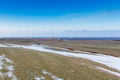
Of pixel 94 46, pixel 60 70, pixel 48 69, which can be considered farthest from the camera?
pixel 94 46

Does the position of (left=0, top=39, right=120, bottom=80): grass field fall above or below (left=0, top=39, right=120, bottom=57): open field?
above

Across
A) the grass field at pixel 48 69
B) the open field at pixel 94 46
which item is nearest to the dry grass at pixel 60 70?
the grass field at pixel 48 69

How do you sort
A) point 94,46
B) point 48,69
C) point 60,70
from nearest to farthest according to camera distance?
point 60,70 < point 48,69 < point 94,46

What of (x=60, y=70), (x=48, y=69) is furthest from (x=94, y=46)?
(x=48, y=69)

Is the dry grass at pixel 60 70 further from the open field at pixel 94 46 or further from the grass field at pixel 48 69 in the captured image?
the open field at pixel 94 46

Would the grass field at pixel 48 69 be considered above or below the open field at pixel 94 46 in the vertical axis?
above

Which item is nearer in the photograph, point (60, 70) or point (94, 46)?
point (60, 70)

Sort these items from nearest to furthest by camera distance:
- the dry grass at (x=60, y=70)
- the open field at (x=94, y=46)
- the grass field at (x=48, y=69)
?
the grass field at (x=48, y=69), the dry grass at (x=60, y=70), the open field at (x=94, y=46)

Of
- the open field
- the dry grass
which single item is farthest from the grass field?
the open field

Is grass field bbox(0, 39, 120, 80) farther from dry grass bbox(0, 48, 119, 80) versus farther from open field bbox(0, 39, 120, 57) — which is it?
open field bbox(0, 39, 120, 57)

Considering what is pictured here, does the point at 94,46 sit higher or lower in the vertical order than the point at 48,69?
lower

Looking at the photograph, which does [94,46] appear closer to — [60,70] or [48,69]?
[60,70]
